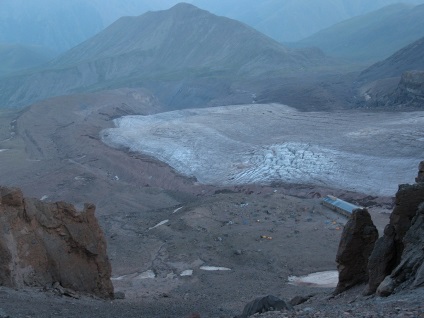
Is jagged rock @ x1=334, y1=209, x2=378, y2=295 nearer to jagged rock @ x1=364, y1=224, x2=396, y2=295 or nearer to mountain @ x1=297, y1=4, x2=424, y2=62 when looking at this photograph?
jagged rock @ x1=364, y1=224, x2=396, y2=295

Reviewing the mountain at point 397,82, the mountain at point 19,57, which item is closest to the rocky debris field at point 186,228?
the mountain at point 397,82

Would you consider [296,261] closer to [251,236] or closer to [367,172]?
[251,236]

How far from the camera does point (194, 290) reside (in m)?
18.0

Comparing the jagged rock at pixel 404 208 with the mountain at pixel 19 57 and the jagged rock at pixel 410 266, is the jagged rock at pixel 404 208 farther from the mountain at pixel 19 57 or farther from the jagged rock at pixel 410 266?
the mountain at pixel 19 57

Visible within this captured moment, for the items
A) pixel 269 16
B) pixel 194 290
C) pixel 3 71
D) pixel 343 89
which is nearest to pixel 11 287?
Result: pixel 194 290

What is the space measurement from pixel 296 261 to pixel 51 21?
17072cm

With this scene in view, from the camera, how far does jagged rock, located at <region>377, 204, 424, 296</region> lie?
9.76m

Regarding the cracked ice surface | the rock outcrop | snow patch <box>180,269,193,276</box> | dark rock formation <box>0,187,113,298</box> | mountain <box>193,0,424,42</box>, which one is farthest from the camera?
mountain <box>193,0,424,42</box>

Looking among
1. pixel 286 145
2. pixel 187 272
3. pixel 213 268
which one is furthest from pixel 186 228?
pixel 286 145

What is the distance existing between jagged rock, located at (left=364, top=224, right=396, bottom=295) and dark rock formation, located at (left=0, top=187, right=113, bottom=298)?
246 inches

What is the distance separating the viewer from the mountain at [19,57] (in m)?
133

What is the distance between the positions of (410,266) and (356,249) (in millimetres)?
3024

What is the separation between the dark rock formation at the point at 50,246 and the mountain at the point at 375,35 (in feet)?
296

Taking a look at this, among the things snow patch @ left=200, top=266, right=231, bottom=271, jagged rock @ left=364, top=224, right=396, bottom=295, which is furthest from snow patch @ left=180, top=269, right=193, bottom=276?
jagged rock @ left=364, top=224, right=396, bottom=295
